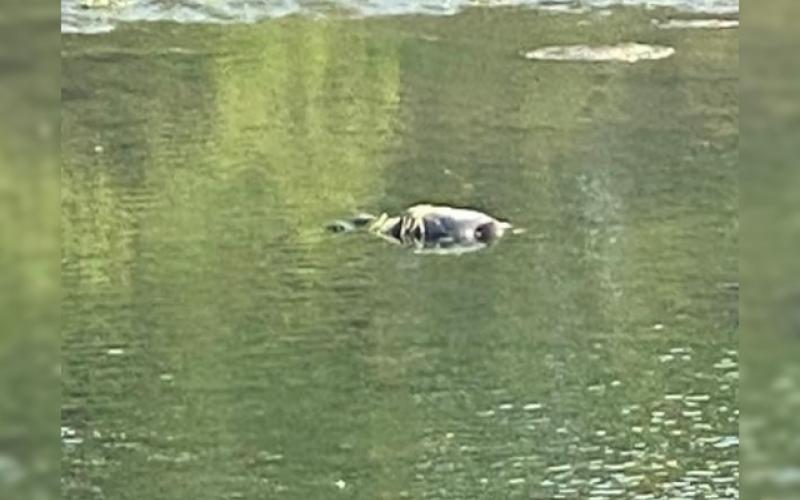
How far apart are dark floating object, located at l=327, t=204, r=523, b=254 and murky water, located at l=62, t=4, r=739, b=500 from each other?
5 centimetres

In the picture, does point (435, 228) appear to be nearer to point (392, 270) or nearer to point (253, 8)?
point (392, 270)

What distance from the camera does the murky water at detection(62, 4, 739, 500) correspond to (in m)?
2.15

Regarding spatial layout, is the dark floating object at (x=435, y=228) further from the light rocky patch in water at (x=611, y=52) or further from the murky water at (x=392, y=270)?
the light rocky patch in water at (x=611, y=52)

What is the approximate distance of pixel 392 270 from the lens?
3.01 m

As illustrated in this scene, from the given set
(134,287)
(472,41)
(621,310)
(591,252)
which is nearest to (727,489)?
(621,310)

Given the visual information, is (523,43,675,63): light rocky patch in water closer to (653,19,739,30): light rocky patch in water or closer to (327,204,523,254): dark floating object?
(653,19,739,30): light rocky patch in water

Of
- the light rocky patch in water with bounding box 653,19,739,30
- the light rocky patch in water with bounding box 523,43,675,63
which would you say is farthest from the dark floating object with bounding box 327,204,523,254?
the light rocky patch in water with bounding box 653,19,739,30

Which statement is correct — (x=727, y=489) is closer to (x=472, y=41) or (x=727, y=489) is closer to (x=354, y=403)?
(x=354, y=403)

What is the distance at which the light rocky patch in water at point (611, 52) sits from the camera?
2.49 meters

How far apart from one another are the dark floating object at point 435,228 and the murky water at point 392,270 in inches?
1.8

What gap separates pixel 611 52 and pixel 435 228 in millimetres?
774

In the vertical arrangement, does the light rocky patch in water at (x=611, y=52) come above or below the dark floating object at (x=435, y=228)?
above

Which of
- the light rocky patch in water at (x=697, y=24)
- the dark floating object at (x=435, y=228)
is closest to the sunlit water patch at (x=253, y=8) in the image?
the light rocky patch in water at (x=697, y=24)

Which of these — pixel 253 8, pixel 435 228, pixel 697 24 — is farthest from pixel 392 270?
pixel 697 24
